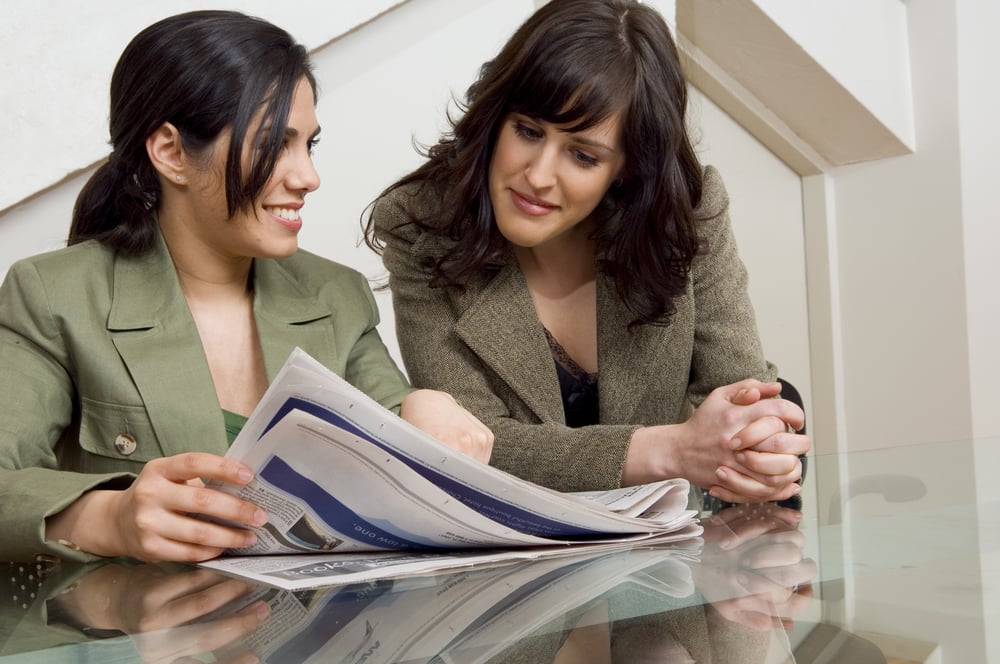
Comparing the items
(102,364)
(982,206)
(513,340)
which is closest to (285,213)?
(102,364)

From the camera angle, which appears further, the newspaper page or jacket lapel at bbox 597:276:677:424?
jacket lapel at bbox 597:276:677:424

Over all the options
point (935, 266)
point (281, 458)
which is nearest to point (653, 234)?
point (281, 458)

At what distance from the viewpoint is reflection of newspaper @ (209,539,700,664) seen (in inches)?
18.6

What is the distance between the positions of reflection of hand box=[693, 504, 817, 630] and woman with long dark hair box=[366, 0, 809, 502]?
352 mm

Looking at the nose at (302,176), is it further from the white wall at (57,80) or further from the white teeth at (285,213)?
the white wall at (57,80)

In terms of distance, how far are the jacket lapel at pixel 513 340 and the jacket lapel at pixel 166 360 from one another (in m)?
0.35

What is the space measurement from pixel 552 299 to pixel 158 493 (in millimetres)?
796

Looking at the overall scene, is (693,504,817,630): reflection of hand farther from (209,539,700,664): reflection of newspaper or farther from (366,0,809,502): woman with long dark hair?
(366,0,809,502): woman with long dark hair

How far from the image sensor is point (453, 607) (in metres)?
0.55

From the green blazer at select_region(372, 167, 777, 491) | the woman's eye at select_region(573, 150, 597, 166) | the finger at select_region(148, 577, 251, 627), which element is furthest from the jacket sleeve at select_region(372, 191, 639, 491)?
the finger at select_region(148, 577, 251, 627)

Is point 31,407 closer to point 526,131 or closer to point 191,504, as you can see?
point 191,504

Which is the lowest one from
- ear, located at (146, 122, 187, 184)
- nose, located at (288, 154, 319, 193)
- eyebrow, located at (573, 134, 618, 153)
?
eyebrow, located at (573, 134, 618, 153)

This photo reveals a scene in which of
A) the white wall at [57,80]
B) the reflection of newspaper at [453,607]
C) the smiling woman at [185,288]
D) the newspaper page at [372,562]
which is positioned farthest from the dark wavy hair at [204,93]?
the reflection of newspaper at [453,607]

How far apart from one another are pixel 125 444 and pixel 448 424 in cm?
32
